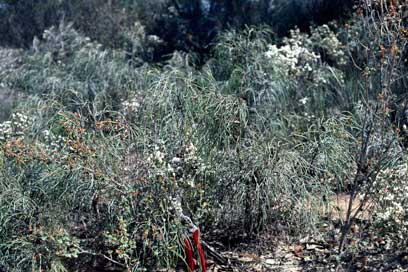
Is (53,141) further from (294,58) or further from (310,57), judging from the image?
(310,57)

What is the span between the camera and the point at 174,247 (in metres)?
4.72

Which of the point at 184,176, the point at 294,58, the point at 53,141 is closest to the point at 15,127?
the point at 53,141

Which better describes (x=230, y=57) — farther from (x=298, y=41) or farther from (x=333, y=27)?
(x=333, y=27)

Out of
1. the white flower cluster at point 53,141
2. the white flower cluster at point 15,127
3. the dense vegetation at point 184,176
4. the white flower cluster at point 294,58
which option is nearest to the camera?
the dense vegetation at point 184,176

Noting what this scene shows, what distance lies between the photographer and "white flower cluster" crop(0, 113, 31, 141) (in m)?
6.20

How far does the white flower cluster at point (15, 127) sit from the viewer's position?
6.20m

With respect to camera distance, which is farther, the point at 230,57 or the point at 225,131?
the point at 230,57

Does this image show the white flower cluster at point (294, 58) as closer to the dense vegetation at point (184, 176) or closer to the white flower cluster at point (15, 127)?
the dense vegetation at point (184, 176)

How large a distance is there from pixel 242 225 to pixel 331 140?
1.04 m

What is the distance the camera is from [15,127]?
21.1ft

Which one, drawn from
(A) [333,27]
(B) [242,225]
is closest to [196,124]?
(B) [242,225]

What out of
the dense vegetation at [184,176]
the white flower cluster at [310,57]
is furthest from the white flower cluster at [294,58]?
the dense vegetation at [184,176]

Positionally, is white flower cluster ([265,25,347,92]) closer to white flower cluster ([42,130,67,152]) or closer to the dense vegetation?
the dense vegetation

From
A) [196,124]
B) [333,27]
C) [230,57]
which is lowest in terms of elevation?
[196,124]
